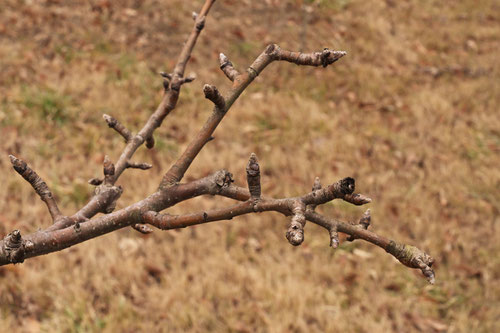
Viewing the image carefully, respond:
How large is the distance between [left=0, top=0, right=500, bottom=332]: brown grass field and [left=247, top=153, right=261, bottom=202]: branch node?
234cm

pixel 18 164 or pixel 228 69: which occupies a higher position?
pixel 228 69

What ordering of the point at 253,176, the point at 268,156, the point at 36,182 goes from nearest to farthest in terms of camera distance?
the point at 253,176
the point at 36,182
the point at 268,156

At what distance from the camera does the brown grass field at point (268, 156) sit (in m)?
3.08

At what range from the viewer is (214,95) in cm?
79

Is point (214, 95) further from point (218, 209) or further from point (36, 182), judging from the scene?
point (36, 182)

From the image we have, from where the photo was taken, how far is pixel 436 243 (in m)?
3.62

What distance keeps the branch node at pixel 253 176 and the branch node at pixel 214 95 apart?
13cm

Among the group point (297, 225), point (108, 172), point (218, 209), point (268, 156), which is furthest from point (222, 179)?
point (268, 156)

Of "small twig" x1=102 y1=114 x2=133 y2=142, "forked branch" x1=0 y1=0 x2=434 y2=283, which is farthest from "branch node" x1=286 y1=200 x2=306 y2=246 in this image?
"small twig" x1=102 y1=114 x2=133 y2=142

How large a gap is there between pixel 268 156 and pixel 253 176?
3603mm

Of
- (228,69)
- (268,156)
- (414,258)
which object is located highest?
(268,156)

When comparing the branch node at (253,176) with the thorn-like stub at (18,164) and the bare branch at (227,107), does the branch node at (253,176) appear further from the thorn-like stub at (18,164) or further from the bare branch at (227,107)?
the thorn-like stub at (18,164)

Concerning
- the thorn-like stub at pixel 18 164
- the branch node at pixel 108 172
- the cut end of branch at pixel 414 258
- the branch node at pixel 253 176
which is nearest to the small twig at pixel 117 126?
the branch node at pixel 108 172

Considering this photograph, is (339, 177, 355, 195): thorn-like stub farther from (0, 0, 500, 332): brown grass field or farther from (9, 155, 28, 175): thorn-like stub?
(0, 0, 500, 332): brown grass field
